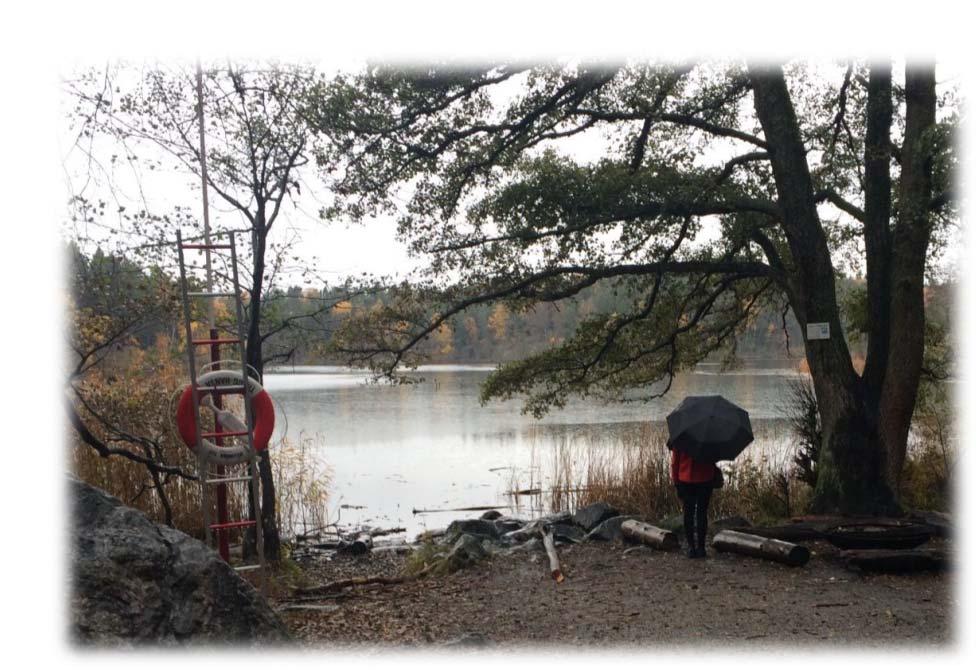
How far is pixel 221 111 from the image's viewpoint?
758cm

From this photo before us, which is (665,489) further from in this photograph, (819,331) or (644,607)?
(644,607)

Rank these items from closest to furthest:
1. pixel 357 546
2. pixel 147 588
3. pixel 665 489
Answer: pixel 147 588 → pixel 357 546 → pixel 665 489

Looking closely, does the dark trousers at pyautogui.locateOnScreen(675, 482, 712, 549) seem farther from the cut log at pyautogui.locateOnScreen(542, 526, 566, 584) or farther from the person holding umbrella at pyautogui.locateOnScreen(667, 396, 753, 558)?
the cut log at pyautogui.locateOnScreen(542, 526, 566, 584)

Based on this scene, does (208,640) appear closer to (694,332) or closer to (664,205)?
(664,205)

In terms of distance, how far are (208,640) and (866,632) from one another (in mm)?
3530

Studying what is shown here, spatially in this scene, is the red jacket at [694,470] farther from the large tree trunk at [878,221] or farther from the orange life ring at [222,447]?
the orange life ring at [222,447]

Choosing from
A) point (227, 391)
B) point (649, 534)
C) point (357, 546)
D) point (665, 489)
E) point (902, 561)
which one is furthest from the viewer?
point (665, 489)

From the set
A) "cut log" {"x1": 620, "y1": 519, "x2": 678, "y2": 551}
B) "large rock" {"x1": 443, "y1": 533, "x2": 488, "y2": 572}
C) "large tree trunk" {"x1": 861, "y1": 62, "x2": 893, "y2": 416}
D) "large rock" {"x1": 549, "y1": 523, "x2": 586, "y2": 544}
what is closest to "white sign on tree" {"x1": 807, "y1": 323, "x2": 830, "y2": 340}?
"large tree trunk" {"x1": 861, "y1": 62, "x2": 893, "y2": 416}

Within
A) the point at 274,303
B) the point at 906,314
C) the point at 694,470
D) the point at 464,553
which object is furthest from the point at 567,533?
the point at 906,314

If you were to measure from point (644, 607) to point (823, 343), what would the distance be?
3.87 m

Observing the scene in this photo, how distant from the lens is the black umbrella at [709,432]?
22.2 feet

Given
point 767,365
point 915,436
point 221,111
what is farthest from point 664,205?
point 767,365

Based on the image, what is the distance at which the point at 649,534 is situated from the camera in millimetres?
7551

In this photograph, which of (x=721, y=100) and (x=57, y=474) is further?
(x=721, y=100)
